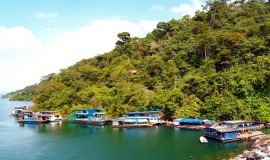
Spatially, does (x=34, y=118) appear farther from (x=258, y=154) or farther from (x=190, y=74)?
(x=258, y=154)

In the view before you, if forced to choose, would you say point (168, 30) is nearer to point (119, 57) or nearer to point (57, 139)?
point (119, 57)

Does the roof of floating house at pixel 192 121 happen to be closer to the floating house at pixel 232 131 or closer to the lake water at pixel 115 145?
the lake water at pixel 115 145

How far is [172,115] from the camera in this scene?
49375 mm

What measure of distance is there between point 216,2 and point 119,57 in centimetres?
3080

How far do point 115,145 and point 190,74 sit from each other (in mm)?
25100

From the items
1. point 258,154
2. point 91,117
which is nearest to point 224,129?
point 258,154

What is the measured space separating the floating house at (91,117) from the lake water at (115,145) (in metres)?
6.35

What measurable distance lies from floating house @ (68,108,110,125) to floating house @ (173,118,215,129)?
15490 millimetres

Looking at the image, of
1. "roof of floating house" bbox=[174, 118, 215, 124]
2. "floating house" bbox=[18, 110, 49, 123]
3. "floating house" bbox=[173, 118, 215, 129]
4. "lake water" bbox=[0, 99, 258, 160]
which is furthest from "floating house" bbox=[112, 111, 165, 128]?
"floating house" bbox=[18, 110, 49, 123]

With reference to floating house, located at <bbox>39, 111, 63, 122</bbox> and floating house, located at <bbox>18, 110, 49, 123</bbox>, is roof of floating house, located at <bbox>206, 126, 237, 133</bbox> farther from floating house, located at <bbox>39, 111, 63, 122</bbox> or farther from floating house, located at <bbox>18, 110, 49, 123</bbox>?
floating house, located at <bbox>18, 110, 49, 123</bbox>

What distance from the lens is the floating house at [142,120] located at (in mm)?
47781

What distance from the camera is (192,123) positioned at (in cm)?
4353

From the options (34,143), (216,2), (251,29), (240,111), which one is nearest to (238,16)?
(216,2)

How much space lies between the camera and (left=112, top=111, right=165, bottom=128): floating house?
157ft
